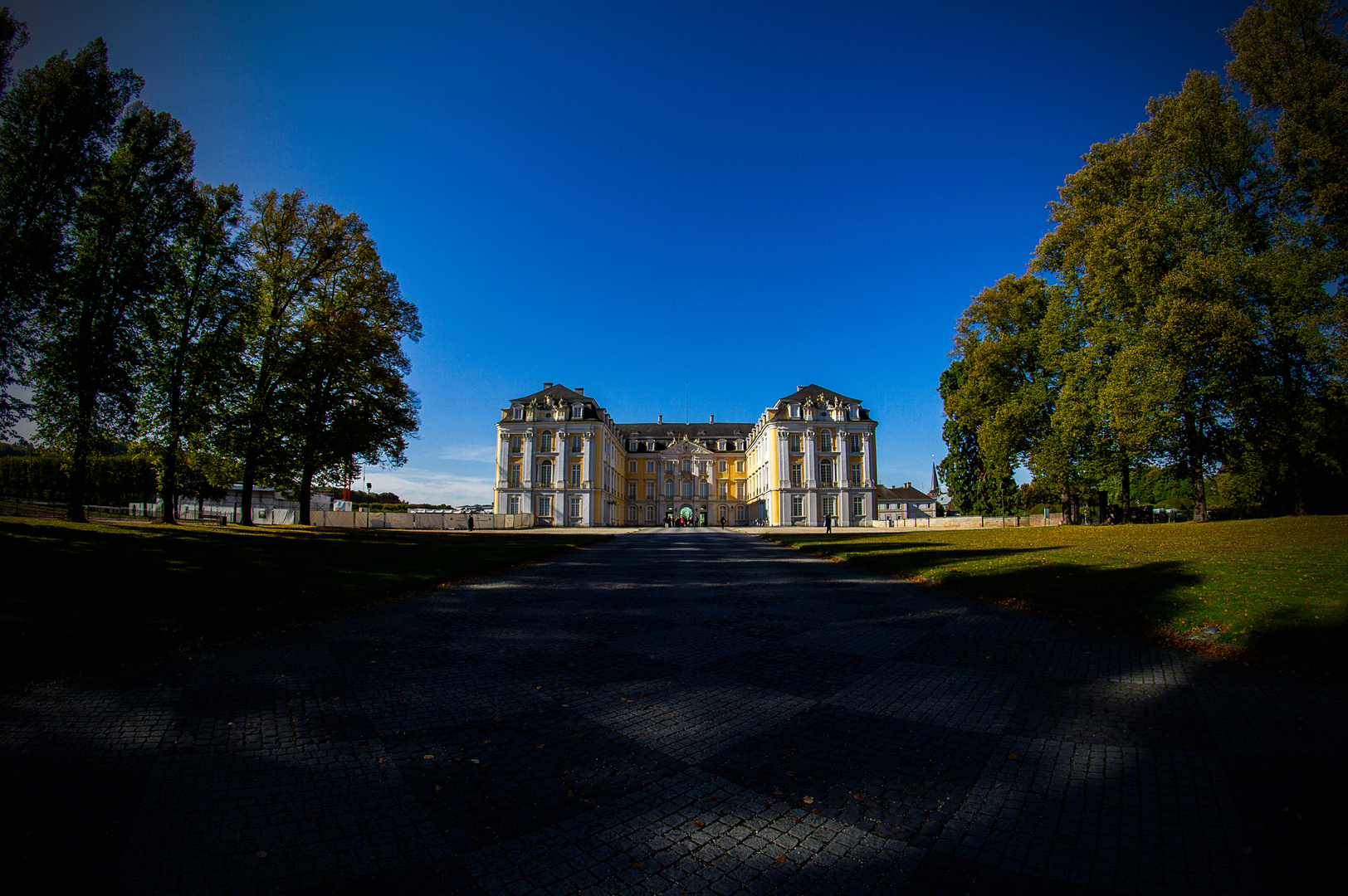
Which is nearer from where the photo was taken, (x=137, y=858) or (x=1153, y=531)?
(x=137, y=858)

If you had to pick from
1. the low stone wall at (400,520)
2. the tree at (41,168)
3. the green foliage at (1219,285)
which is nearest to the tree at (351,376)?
the tree at (41,168)

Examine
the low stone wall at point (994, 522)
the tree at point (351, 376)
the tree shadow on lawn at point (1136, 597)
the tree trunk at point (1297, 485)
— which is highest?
Result: the tree at point (351, 376)

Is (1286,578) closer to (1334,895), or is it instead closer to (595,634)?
(1334,895)

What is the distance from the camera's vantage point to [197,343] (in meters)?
21.4

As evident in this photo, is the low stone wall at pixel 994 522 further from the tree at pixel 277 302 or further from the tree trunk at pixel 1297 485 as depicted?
the tree at pixel 277 302

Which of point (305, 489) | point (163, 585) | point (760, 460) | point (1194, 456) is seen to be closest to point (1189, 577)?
point (163, 585)

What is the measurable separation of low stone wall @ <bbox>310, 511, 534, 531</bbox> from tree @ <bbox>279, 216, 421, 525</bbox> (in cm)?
1169

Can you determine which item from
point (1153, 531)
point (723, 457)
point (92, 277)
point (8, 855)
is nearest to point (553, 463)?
point (723, 457)

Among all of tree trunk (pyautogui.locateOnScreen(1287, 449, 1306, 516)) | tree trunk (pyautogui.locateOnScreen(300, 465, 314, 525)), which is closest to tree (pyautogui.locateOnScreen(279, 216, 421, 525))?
tree trunk (pyautogui.locateOnScreen(300, 465, 314, 525))

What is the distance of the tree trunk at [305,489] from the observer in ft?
81.2

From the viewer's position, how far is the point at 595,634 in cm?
674

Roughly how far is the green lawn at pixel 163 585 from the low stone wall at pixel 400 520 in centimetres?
2203

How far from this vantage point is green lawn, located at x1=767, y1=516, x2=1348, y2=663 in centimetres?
612

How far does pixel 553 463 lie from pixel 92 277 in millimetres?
49416
